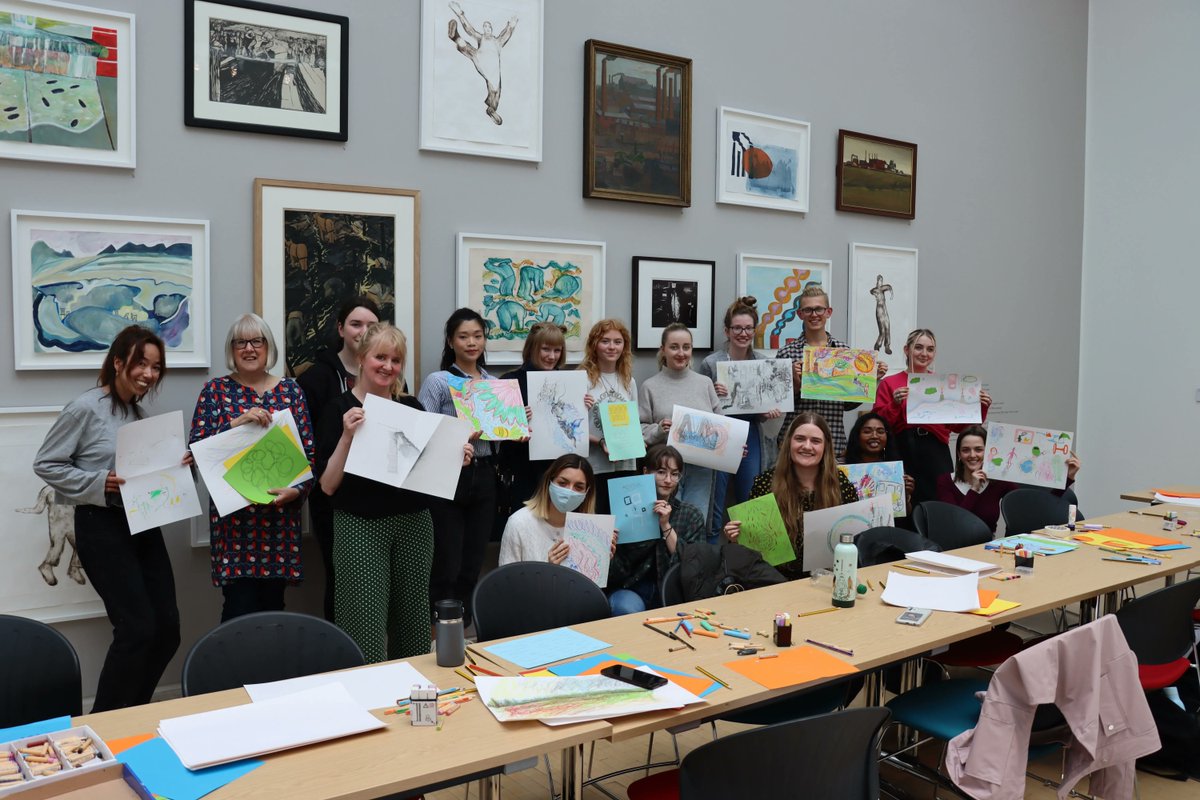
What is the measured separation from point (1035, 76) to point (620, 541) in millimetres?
6574

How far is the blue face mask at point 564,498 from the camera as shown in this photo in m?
3.85

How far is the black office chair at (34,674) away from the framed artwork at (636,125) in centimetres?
382

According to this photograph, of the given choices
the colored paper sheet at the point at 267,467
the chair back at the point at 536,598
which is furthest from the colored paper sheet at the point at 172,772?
the colored paper sheet at the point at 267,467

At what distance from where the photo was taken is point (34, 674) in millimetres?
2461

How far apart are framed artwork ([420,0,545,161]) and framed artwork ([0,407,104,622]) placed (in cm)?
241

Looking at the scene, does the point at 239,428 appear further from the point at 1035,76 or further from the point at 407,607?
the point at 1035,76

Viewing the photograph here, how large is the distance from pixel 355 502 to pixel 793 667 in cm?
192

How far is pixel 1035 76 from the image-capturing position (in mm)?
8062

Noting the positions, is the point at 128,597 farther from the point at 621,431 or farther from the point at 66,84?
the point at 621,431

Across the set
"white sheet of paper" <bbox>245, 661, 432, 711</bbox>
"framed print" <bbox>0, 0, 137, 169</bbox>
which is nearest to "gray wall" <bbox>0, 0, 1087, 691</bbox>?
"framed print" <bbox>0, 0, 137, 169</bbox>

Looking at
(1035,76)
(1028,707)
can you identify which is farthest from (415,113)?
(1035,76)

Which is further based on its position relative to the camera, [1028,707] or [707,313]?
[707,313]

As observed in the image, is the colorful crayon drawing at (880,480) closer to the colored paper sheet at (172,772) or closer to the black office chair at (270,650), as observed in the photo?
the black office chair at (270,650)

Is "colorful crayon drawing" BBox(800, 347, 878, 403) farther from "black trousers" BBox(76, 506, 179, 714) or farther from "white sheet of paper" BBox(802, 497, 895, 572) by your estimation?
"black trousers" BBox(76, 506, 179, 714)
